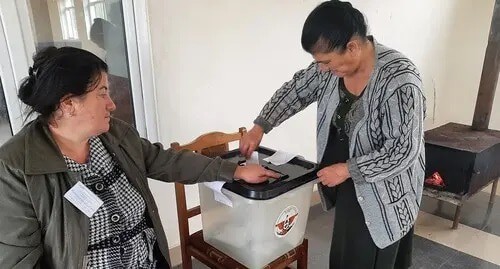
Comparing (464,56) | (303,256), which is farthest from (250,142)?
(464,56)

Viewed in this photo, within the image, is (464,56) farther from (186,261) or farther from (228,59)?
(186,261)

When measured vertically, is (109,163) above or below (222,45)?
below

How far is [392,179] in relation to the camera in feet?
4.14

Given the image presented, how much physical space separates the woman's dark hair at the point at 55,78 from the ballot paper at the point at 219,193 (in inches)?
19.9

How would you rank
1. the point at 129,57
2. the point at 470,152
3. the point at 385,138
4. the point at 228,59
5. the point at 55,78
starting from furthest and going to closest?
the point at 470,152
the point at 228,59
the point at 129,57
the point at 385,138
the point at 55,78

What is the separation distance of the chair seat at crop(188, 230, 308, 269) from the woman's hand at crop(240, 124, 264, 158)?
0.39 metres

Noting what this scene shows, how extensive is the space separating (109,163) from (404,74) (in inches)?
37.1

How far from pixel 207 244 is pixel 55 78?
863 mm

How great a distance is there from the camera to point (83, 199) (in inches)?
40.4

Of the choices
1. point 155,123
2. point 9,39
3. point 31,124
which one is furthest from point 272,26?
point 31,124

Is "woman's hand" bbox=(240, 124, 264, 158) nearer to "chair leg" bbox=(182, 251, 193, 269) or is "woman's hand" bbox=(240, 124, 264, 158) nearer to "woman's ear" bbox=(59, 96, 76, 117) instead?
"chair leg" bbox=(182, 251, 193, 269)

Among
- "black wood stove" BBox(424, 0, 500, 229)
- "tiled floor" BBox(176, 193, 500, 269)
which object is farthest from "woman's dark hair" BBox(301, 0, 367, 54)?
"black wood stove" BBox(424, 0, 500, 229)

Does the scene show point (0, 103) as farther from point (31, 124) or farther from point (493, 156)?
point (493, 156)

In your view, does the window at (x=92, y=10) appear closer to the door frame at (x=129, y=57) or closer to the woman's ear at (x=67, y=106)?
the door frame at (x=129, y=57)
